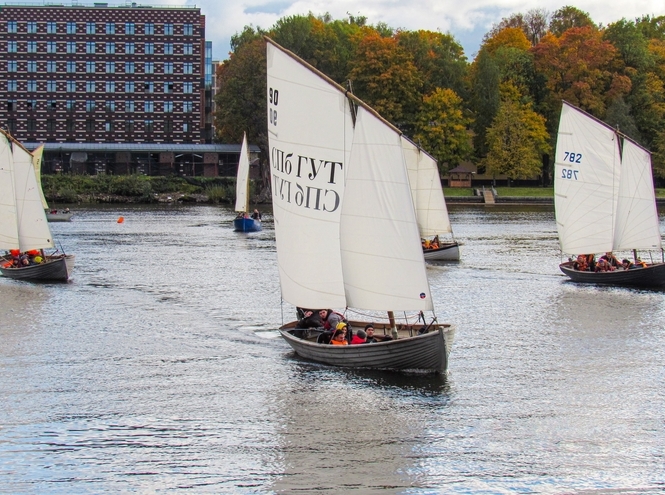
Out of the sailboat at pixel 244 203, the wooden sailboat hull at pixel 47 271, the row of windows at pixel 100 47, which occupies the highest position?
the row of windows at pixel 100 47

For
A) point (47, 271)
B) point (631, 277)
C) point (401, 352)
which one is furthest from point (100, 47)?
point (401, 352)

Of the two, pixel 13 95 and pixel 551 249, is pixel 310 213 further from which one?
pixel 13 95

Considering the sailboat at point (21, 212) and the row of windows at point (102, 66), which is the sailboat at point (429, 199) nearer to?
the sailboat at point (21, 212)

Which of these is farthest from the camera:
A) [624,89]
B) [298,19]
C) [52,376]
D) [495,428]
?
[298,19]

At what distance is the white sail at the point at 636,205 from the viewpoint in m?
57.3

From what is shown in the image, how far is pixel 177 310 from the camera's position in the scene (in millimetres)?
48406

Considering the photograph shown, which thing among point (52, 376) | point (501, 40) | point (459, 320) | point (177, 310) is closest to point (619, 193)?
point (459, 320)

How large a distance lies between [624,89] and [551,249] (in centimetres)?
7359

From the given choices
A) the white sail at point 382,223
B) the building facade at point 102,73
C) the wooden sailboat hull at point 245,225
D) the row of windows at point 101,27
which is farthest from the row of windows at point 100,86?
the white sail at point 382,223

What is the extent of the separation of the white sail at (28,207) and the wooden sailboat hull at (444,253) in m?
27.0

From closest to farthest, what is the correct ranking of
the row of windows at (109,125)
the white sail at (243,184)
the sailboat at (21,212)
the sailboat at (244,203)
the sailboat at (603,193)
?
the sailboat at (603,193) → the sailboat at (21,212) → the sailboat at (244,203) → the white sail at (243,184) → the row of windows at (109,125)

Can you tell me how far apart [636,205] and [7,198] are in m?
38.3

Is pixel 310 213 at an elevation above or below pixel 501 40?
below

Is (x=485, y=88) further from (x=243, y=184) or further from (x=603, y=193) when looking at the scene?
(x=603, y=193)
